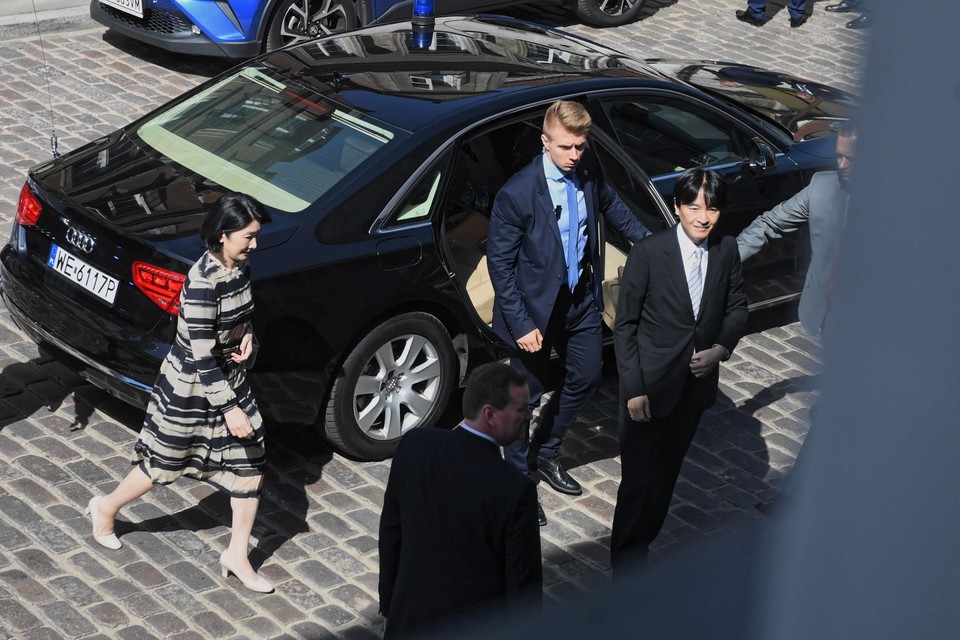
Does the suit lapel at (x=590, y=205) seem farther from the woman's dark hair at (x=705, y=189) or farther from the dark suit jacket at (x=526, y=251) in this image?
Result: the woman's dark hair at (x=705, y=189)

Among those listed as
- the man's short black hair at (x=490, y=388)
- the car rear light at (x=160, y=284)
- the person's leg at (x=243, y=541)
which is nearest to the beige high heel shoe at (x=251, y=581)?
the person's leg at (x=243, y=541)

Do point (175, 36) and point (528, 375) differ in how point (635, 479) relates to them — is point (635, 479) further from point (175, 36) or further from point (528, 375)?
point (175, 36)

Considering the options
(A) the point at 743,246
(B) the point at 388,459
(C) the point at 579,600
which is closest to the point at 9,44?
(B) the point at 388,459

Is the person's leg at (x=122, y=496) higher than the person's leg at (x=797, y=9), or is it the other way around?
the person's leg at (x=797, y=9)

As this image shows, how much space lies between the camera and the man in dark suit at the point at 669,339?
4352 millimetres

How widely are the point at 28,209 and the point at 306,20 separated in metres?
5.13

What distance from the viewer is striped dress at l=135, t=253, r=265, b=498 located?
430 cm

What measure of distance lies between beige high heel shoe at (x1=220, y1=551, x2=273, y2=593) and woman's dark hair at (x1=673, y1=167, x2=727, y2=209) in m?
2.12

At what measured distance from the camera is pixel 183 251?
15.5 ft

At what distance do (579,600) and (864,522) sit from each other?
0.74 ft

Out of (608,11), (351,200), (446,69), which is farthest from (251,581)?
(608,11)

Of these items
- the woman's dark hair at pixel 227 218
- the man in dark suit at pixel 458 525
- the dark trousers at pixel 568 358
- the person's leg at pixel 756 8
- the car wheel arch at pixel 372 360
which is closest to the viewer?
the man in dark suit at pixel 458 525

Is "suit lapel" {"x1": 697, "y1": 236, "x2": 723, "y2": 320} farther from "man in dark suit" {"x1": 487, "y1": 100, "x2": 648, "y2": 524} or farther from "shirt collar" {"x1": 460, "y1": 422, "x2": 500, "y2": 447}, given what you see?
"shirt collar" {"x1": 460, "y1": 422, "x2": 500, "y2": 447}

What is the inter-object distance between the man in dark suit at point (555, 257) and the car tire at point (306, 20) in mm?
5343
